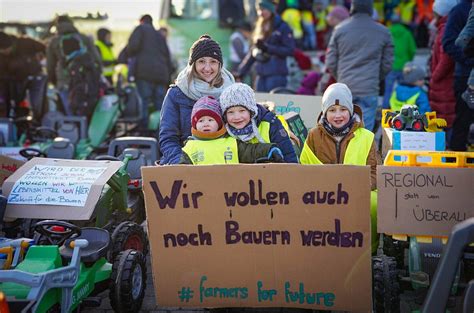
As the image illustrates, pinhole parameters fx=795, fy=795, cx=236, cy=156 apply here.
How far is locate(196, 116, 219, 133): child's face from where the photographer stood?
A: 553 cm

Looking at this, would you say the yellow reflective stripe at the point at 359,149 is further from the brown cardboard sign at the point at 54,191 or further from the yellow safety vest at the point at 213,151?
the brown cardboard sign at the point at 54,191

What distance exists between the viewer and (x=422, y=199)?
15.6ft

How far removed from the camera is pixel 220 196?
15.4 feet

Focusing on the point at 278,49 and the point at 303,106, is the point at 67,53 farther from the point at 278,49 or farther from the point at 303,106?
the point at 303,106

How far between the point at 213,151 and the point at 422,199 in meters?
1.45

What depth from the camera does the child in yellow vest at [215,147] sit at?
5375mm

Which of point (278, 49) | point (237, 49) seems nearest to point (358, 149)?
point (278, 49)

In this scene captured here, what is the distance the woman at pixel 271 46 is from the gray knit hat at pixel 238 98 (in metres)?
5.46

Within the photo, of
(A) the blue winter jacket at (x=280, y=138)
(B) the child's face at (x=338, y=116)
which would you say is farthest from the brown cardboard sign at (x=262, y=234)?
(B) the child's face at (x=338, y=116)

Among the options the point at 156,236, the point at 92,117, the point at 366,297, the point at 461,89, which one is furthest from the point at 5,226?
the point at 92,117

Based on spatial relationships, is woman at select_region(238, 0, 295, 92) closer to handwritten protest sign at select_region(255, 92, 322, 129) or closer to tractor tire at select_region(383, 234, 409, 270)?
handwritten protest sign at select_region(255, 92, 322, 129)

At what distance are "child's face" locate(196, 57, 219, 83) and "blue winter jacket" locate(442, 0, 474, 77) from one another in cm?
290

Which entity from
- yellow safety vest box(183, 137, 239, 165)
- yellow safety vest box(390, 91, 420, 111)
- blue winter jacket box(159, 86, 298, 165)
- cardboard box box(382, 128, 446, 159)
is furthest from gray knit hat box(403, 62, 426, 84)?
yellow safety vest box(183, 137, 239, 165)

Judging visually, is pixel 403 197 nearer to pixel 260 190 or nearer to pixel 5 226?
pixel 260 190
